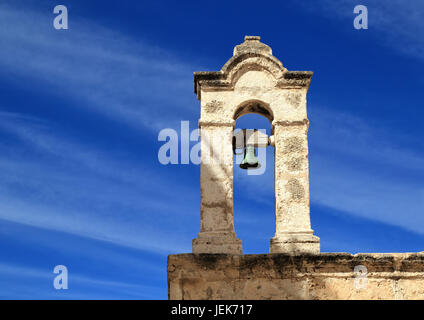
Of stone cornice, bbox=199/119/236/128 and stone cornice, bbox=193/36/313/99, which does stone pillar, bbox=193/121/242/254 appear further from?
stone cornice, bbox=193/36/313/99

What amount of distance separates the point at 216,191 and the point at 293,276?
1.14 m

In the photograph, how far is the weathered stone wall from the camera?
5.89m

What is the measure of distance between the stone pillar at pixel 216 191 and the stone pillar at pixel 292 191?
17.8 inches

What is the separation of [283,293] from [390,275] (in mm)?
1018

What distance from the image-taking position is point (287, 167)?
648cm

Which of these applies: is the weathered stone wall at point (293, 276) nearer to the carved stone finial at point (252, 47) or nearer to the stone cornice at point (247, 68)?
the stone cornice at point (247, 68)

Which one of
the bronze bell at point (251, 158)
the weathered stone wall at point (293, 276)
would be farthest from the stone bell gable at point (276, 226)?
the bronze bell at point (251, 158)

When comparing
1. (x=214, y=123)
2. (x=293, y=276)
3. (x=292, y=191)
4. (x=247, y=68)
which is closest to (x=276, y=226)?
(x=292, y=191)

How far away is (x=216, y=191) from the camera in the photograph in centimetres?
640
